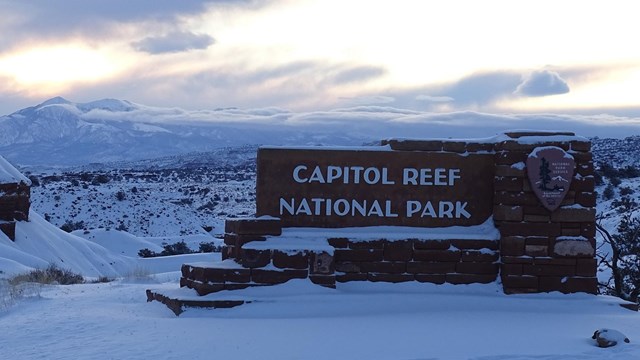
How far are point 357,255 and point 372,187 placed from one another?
92 cm

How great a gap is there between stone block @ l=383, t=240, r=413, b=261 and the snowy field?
35cm

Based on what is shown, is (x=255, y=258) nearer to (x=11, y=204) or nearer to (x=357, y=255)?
(x=357, y=255)

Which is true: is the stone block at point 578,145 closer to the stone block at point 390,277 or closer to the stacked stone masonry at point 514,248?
the stacked stone masonry at point 514,248

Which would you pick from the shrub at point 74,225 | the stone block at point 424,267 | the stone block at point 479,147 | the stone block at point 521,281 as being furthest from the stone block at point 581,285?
the shrub at point 74,225

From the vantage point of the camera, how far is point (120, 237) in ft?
104

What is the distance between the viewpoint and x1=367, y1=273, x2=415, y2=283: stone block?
9516mm

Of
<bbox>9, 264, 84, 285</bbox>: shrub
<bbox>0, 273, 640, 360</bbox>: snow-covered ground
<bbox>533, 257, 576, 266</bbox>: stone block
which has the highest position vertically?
<bbox>533, 257, 576, 266</bbox>: stone block

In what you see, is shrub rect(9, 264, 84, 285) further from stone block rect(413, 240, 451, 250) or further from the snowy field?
stone block rect(413, 240, 451, 250)

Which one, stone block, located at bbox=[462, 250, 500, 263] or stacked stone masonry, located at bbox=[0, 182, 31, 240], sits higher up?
stone block, located at bbox=[462, 250, 500, 263]

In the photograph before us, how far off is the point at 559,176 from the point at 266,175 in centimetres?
361

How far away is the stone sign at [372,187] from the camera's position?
31.9 ft

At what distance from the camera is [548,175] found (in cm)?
952

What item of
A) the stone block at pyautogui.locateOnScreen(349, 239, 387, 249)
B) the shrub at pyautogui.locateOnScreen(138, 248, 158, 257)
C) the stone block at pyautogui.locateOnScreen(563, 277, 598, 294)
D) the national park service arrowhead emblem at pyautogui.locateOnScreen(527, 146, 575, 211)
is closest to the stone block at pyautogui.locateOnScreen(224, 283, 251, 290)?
the stone block at pyautogui.locateOnScreen(349, 239, 387, 249)

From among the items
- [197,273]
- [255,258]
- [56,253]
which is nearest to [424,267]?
[255,258]
